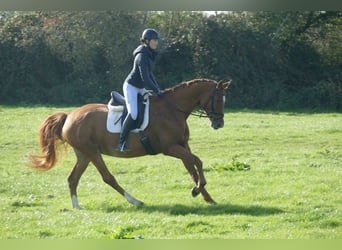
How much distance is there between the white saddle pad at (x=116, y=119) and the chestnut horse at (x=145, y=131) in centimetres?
5

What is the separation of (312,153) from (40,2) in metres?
6.65

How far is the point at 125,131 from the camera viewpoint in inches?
297

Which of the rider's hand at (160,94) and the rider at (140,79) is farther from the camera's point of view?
the rider's hand at (160,94)

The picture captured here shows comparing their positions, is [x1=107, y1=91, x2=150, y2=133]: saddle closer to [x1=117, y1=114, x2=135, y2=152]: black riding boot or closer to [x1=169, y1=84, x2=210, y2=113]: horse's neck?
[x1=117, y1=114, x2=135, y2=152]: black riding boot

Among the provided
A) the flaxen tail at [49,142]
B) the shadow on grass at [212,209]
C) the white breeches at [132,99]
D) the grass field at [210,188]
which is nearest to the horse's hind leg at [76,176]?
the grass field at [210,188]

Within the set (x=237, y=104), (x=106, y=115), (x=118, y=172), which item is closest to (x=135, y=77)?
(x=106, y=115)

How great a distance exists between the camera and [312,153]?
10141mm

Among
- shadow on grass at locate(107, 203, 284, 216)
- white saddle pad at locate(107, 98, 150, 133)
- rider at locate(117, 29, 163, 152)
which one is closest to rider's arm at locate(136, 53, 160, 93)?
rider at locate(117, 29, 163, 152)

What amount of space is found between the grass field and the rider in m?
0.87

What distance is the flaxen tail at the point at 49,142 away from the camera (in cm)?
784

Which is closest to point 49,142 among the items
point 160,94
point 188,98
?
point 160,94

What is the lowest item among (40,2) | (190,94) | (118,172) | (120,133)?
(118,172)

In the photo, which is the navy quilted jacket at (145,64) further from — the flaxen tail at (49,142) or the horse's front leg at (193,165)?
the flaxen tail at (49,142)

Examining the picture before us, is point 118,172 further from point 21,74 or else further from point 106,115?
point 21,74
